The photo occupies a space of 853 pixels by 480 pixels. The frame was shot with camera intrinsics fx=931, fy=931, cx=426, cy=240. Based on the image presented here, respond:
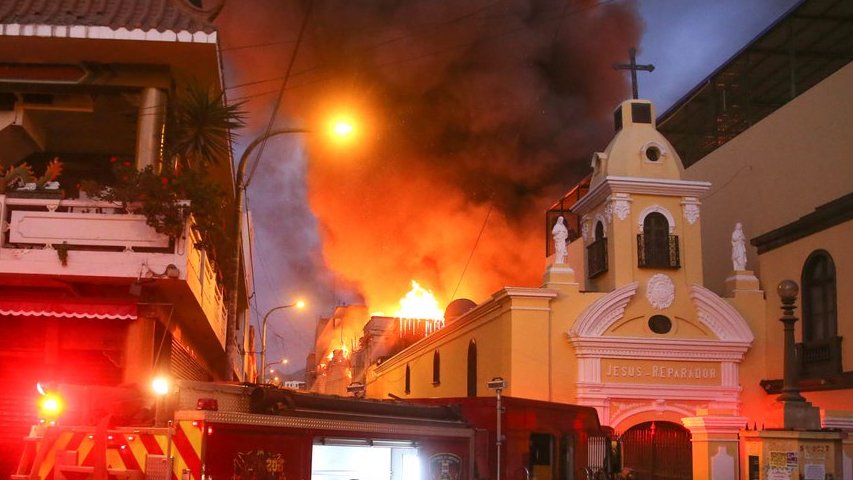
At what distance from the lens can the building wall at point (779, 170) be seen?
903 inches

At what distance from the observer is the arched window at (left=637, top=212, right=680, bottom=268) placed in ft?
78.4

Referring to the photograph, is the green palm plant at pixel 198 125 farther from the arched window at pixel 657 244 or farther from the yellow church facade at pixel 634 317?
the arched window at pixel 657 244

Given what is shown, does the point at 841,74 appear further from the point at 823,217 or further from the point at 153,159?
the point at 153,159

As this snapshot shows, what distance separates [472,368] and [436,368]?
16.8 ft

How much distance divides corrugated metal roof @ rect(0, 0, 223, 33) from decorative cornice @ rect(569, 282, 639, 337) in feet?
38.1

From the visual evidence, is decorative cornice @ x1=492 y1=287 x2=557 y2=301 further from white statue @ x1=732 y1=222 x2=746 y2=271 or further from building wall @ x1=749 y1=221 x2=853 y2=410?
building wall @ x1=749 y1=221 x2=853 y2=410

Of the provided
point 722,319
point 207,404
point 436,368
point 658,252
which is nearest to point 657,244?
point 658,252

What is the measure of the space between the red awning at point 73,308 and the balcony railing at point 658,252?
14122 mm

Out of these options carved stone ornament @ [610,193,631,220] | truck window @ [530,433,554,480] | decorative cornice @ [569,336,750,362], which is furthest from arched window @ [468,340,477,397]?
truck window @ [530,433,554,480]

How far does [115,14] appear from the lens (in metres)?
15.7

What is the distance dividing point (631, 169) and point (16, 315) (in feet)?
52.4

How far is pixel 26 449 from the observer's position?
9.44 metres

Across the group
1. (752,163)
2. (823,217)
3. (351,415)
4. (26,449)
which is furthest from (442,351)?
(26,449)

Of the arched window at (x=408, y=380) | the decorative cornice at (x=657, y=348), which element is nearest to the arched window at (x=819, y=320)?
the decorative cornice at (x=657, y=348)
